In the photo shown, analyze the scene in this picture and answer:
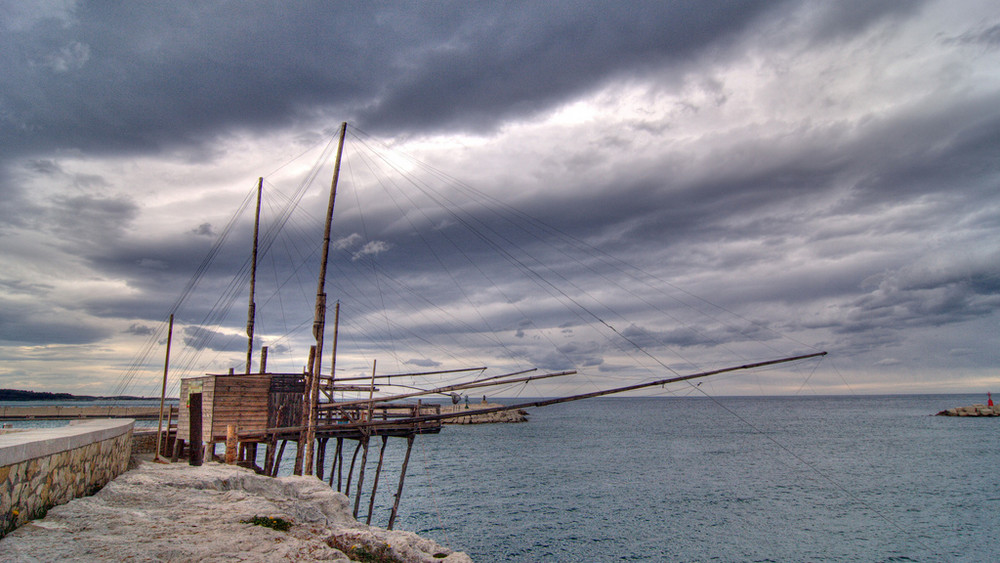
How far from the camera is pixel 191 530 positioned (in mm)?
8727

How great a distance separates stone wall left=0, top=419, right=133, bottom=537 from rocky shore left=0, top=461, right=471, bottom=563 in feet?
0.71

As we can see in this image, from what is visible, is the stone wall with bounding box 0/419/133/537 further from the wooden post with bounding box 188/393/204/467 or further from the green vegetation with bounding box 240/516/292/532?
the wooden post with bounding box 188/393/204/467

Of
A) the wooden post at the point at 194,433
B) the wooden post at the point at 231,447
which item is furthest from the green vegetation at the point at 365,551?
the wooden post at the point at 231,447

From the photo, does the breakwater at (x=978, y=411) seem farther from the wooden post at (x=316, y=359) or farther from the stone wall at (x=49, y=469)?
the stone wall at (x=49, y=469)

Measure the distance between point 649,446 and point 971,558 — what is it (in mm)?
50082

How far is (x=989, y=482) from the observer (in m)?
41.4

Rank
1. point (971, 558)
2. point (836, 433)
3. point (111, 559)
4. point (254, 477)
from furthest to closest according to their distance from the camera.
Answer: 1. point (836, 433)
2. point (971, 558)
3. point (254, 477)
4. point (111, 559)

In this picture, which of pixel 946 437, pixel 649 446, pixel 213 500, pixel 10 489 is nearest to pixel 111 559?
pixel 10 489

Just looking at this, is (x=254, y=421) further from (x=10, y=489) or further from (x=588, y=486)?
(x=588, y=486)

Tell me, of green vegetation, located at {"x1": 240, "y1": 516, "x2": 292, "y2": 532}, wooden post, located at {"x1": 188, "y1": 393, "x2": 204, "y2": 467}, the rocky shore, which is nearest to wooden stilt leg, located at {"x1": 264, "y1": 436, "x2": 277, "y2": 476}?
wooden post, located at {"x1": 188, "y1": 393, "x2": 204, "y2": 467}

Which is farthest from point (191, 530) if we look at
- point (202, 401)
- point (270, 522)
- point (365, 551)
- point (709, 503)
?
point (709, 503)

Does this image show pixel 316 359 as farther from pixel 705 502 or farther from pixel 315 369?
pixel 705 502

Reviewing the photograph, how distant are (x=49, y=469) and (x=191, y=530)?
229 cm

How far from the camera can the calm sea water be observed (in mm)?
26250
